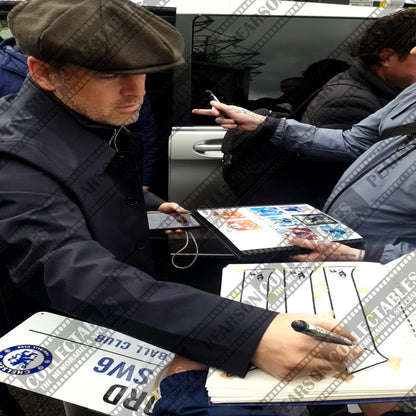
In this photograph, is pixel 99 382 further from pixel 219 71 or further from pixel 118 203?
pixel 219 71

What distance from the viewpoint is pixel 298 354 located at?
0.85 meters

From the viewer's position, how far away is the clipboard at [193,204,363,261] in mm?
1380

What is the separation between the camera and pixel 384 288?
110 cm

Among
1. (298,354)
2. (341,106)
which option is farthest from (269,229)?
(341,106)

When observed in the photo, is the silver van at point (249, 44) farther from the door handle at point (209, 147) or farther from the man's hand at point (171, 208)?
the man's hand at point (171, 208)

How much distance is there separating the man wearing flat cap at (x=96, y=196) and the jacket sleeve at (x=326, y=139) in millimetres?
881

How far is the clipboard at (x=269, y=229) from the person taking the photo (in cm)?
138

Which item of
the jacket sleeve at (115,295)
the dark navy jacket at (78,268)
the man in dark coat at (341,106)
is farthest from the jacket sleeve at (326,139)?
the jacket sleeve at (115,295)

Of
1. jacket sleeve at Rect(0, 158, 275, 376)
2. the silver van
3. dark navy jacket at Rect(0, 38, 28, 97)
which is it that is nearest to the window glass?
the silver van

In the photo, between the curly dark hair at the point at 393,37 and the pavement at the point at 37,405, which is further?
the curly dark hair at the point at 393,37

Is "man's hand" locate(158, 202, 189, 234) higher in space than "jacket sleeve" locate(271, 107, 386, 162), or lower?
lower

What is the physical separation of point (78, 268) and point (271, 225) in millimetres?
748

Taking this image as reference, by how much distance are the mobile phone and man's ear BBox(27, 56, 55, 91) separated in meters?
0.60

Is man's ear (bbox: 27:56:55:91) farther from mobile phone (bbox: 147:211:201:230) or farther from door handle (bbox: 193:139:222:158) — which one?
door handle (bbox: 193:139:222:158)
